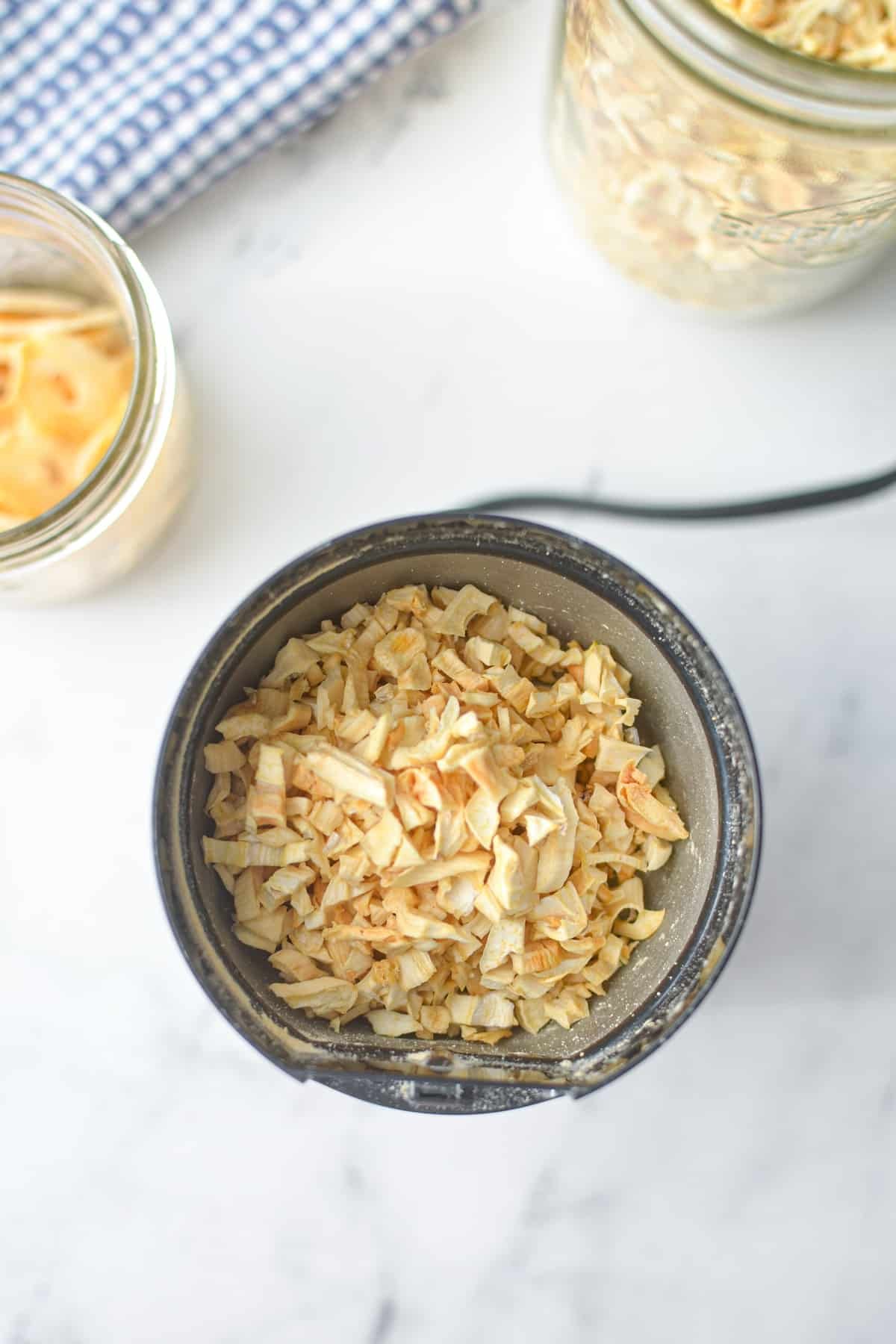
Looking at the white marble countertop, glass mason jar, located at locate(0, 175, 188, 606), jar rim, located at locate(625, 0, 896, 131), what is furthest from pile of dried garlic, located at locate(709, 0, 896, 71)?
glass mason jar, located at locate(0, 175, 188, 606)

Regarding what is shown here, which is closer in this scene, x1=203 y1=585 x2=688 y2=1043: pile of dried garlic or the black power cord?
x1=203 y1=585 x2=688 y2=1043: pile of dried garlic

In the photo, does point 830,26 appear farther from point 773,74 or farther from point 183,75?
point 183,75

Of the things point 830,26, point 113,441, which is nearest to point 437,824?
point 113,441

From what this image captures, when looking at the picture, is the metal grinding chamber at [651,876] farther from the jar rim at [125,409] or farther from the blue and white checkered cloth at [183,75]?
the blue and white checkered cloth at [183,75]

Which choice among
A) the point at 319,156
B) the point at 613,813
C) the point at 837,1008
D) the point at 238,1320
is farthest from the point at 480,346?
the point at 238,1320

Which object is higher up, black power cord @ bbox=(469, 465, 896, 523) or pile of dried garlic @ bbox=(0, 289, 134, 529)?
black power cord @ bbox=(469, 465, 896, 523)

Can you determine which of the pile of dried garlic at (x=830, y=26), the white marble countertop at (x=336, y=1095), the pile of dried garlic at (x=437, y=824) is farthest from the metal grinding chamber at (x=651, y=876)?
the pile of dried garlic at (x=830, y=26)

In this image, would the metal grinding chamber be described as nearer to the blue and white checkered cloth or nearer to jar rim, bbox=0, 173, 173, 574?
jar rim, bbox=0, 173, 173, 574
